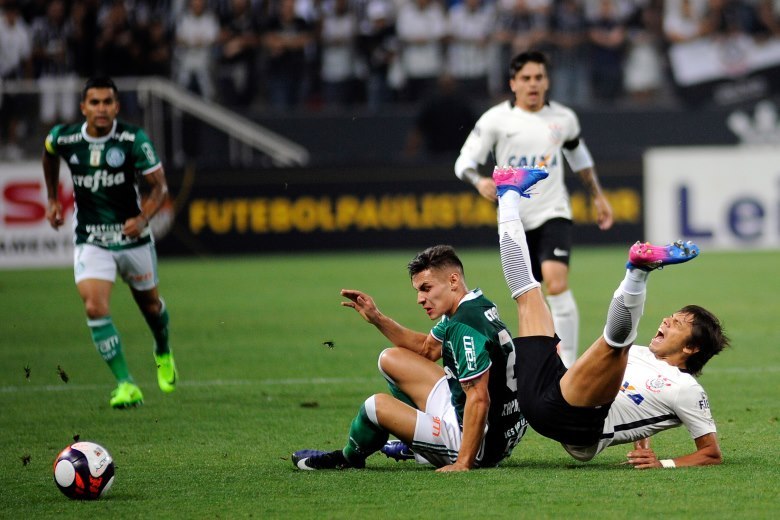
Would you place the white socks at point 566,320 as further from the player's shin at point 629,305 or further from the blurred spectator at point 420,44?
the blurred spectator at point 420,44

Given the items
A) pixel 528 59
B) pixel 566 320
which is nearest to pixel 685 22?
pixel 528 59

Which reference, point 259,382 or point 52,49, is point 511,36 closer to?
point 52,49

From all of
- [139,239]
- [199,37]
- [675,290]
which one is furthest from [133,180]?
[199,37]

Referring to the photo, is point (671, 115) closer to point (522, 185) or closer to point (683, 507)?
point (522, 185)

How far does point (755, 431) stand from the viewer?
7.37 meters

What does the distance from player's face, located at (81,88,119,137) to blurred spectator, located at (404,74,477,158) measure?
11767 mm

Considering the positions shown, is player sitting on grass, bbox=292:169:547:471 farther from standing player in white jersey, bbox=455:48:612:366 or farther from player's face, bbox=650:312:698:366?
standing player in white jersey, bbox=455:48:612:366

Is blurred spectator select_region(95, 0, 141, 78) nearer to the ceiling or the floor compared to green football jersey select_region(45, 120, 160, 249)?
nearer to the ceiling

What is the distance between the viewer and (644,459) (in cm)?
626

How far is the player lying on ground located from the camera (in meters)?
5.95

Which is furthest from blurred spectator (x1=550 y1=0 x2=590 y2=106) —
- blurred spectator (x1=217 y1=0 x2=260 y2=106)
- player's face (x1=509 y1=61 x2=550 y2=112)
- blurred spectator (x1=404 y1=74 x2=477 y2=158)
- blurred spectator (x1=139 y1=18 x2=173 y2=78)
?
player's face (x1=509 y1=61 x2=550 y2=112)

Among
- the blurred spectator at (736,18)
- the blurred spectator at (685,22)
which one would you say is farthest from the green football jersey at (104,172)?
the blurred spectator at (736,18)

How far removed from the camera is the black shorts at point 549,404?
19.9 feet

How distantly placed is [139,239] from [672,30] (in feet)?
48.2
